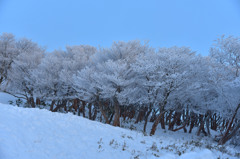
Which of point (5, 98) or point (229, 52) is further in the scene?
point (5, 98)

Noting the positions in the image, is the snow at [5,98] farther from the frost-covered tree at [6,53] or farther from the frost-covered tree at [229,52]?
the frost-covered tree at [229,52]

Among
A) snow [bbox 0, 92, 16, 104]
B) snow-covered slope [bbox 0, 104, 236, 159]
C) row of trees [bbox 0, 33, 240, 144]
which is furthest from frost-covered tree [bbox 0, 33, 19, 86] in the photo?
snow-covered slope [bbox 0, 104, 236, 159]

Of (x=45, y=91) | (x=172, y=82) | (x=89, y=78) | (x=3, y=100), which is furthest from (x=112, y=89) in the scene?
(x=3, y=100)

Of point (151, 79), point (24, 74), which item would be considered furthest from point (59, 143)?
point (24, 74)

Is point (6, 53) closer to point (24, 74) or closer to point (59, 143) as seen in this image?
point (24, 74)

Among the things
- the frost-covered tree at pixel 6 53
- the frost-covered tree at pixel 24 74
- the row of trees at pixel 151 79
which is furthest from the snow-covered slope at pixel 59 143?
the frost-covered tree at pixel 6 53

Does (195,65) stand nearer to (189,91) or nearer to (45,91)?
(189,91)

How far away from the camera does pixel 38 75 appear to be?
19.8m

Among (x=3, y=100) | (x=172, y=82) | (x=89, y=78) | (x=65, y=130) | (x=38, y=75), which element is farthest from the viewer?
(x=3, y=100)

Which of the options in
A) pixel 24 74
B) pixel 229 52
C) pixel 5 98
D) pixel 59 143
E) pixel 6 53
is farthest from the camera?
pixel 6 53

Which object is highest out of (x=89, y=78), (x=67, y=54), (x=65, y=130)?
(x=67, y=54)

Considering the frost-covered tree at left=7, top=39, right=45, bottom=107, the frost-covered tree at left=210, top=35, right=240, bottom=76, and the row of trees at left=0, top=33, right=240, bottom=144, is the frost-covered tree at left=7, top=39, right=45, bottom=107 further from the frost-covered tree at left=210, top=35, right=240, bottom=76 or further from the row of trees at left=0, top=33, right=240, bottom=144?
the frost-covered tree at left=210, top=35, right=240, bottom=76

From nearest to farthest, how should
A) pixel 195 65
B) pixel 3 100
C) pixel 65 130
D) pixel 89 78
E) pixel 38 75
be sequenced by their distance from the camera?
pixel 65 130 → pixel 195 65 → pixel 89 78 → pixel 38 75 → pixel 3 100

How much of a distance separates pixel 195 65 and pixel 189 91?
7.96 ft
